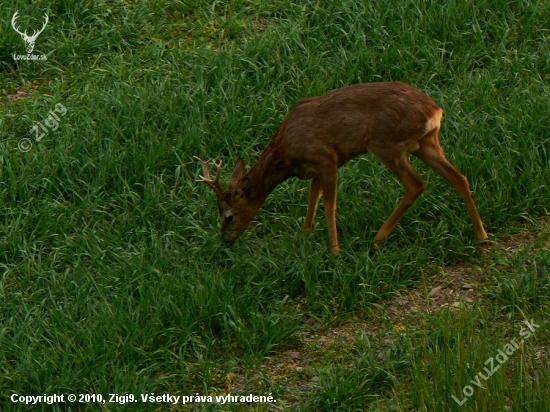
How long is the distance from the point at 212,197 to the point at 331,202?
1186mm

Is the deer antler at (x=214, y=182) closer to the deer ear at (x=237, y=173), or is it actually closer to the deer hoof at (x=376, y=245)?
the deer ear at (x=237, y=173)

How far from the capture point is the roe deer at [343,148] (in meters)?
8.12

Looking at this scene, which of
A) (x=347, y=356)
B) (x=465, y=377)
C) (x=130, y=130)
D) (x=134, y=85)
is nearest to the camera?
(x=465, y=377)

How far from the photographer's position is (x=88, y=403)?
6855mm

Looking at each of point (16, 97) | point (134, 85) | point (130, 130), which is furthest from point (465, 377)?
point (16, 97)

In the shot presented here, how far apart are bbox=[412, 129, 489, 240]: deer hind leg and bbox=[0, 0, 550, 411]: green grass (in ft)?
0.61

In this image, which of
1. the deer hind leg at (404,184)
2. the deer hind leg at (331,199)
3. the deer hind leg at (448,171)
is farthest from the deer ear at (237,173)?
the deer hind leg at (448,171)

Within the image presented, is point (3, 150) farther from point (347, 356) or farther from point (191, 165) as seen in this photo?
point (347, 356)

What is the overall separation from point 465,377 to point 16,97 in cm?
577

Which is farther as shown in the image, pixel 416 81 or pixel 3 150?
pixel 416 81

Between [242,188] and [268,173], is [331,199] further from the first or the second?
[242,188]

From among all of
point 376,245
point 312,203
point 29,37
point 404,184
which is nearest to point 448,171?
point 404,184

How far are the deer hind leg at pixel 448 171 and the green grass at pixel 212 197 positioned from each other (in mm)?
187

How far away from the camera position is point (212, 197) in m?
8.98
